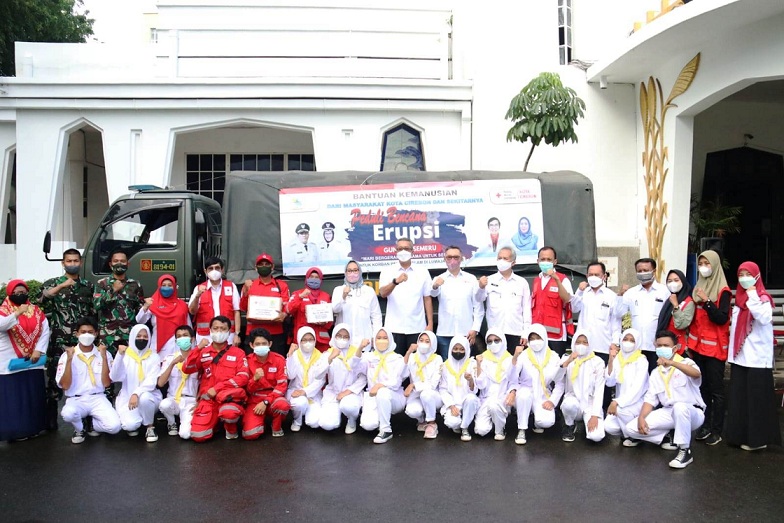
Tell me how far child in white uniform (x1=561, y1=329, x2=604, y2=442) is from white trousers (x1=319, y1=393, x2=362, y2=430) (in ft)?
6.51

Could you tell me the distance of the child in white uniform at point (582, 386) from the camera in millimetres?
6316

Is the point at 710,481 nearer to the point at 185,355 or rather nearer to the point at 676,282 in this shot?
the point at 676,282

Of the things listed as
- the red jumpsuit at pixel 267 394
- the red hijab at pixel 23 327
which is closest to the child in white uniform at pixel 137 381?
the red hijab at pixel 23 327

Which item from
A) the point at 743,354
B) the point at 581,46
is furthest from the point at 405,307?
the point at 581,46

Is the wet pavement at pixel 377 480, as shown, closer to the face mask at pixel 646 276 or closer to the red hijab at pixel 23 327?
the red hijab at pixel 23 327

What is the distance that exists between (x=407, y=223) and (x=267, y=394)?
2.74 m

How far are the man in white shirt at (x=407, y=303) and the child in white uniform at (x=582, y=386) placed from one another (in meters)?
1.53

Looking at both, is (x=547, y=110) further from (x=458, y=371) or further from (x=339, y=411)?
(x=339, y=411)

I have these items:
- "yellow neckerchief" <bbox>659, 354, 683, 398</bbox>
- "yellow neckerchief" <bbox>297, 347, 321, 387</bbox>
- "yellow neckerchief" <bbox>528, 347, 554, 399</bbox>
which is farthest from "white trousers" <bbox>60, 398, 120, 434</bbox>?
"yellow neckerchief" <bbox>659, 354, 683, 398</bbox>

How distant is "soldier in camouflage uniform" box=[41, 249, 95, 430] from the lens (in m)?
6.83

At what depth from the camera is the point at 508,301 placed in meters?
7.18

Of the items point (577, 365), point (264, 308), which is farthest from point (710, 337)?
point (264, 308)

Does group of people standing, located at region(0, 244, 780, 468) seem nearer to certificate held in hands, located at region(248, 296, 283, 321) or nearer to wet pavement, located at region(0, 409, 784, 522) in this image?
certificate held in hands, located at region(248, 296, 283, 321)

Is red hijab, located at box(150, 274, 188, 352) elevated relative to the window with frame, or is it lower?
lower
